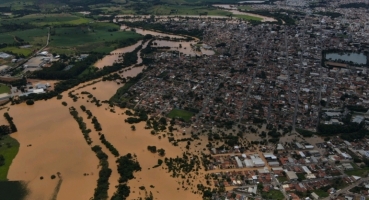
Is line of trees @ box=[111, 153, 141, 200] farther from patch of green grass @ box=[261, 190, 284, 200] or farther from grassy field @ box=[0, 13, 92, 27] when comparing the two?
grassy field @ box=[0, 13, 92, 27]

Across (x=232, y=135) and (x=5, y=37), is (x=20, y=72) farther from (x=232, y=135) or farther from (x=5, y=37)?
(x=232, y=135)

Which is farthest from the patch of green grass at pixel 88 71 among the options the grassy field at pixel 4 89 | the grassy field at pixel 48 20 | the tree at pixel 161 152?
the grassy field at pixel 48 20

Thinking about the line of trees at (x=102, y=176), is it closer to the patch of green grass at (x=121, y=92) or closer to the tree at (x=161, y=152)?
the tree at (x=161, y=152)

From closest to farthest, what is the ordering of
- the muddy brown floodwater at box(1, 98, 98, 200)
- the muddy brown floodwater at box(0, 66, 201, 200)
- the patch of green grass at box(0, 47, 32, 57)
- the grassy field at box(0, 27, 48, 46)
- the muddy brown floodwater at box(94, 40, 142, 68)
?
the muddy brown floodwater at box(0, 66, 201, 200), the muddy brown floodwater at box(1, 98, 98, 200), the muddy brown floodwater at box(94, 40, 142, 68), the patch of green grass at box(0, 47, 32, 57), the grassy field at box(0, 27, 48, 46)

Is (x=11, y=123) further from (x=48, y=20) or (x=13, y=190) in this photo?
(x=48, y=20)

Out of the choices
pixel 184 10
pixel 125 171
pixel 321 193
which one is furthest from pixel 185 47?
pixel 321 193

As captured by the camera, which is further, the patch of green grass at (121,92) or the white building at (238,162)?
the patch of green grass at (121,92)

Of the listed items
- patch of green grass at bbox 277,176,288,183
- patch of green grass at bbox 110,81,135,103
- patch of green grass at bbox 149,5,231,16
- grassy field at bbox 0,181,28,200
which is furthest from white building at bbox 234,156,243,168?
patch of green grass at bbox 149,5,231,16
